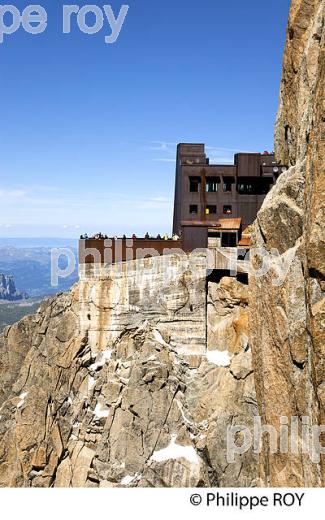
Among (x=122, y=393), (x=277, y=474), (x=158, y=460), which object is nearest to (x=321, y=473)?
(x=277, y=474)

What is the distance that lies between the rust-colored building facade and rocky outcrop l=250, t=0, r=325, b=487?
16.5 metres

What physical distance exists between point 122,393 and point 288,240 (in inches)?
886

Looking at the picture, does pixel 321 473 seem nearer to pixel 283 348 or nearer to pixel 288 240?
pixel 283 348

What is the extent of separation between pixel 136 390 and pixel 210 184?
1041 inches

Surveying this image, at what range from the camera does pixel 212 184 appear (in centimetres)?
5928

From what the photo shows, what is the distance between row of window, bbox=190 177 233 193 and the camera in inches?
2325

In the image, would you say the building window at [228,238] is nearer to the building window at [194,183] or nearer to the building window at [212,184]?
the building window at [212,184]

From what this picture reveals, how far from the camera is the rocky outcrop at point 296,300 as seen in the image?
26.4 metres

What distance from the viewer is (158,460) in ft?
140

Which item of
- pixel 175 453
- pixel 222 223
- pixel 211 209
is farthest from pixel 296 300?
pixel 211 209

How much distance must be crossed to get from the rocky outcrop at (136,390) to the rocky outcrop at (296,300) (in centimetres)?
491

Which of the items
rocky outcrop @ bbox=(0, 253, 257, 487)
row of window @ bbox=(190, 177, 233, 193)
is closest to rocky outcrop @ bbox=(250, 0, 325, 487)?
rocky outcrop @ bbox=(0, 253, 257, 487)

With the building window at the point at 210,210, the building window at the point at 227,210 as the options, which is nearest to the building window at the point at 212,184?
the building window at the point at 210,210

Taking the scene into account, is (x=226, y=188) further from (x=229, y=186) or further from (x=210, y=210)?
(x=210, y=210)
